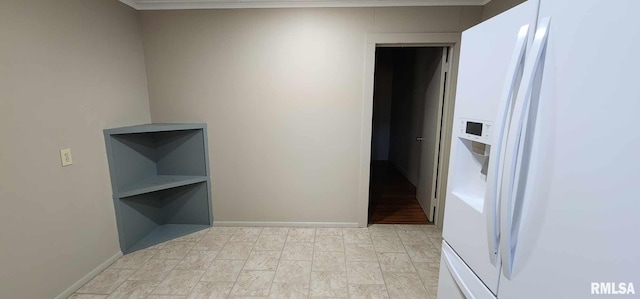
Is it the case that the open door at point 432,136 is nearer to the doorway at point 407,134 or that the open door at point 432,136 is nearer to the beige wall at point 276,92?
the doorway at point 407,134

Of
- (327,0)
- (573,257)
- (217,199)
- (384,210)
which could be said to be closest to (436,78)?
(327,0)

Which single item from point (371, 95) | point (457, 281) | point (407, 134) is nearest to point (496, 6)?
point (371, 95)

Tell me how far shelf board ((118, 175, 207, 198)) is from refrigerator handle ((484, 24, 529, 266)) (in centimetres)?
267

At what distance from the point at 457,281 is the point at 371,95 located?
1.85m

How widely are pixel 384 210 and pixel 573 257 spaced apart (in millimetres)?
2776

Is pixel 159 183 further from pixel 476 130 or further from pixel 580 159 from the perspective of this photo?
pixel 580 159

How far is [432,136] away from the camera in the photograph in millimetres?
2943

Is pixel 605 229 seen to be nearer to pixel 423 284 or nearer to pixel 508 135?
pixel 508 135

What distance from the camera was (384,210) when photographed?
11.1 ft

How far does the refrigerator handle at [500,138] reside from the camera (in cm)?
79

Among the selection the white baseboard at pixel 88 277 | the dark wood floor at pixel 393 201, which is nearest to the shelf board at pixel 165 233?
the white baseboard at pixel 88 277

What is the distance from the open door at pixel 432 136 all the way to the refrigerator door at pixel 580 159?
6.78 feet

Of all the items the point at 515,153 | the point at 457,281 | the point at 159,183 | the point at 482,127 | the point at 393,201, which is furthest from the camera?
the point at 393,201

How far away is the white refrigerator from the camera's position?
565mm
